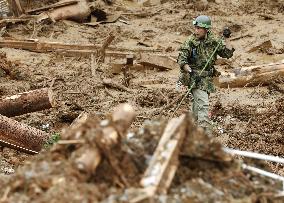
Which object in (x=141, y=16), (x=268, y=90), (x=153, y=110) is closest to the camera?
(x=153, y=110)

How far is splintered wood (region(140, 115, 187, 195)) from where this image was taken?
3830 mm

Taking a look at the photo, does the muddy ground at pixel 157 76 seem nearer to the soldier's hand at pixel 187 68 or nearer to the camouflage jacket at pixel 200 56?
the camouflage jacket at pixel 200 56

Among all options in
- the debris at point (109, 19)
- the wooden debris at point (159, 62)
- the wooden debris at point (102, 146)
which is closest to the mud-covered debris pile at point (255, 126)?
the wooden debris at point (159, 62)

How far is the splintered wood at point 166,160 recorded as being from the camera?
383 centimetres

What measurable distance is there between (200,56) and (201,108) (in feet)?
2.54

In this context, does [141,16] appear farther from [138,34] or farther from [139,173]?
[139,173]

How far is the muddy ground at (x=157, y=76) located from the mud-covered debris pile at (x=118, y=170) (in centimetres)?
3

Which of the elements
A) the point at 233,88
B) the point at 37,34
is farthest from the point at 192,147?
the point at 37,34

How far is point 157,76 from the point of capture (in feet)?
39.4

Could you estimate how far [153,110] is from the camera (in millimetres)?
9688

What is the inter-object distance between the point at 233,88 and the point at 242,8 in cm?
764

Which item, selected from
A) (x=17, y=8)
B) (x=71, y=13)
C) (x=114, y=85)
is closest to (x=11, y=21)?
(x=17, y=8)

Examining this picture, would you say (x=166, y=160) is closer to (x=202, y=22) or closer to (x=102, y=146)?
(x=102, y=146)

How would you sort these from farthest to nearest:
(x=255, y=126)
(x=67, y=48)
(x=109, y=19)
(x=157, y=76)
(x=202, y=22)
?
(x=109, y=19) → (x=67, y=48) → (x=157, y=76) → (x=255, y=126) → (x=202, y=22)
